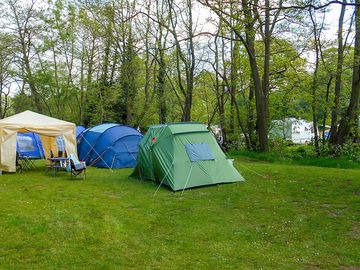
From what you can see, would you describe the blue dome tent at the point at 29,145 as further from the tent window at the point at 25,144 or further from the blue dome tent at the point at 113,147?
the blue dome tent at the point at 113,147

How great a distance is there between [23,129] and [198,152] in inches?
244

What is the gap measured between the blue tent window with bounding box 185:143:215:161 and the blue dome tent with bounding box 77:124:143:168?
4556 mm

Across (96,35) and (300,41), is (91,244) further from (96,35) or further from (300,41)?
(96,35)

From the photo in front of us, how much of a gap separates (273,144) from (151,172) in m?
9.54

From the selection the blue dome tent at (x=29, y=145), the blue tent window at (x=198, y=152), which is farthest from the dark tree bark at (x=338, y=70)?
the blue dome tent at (x=29, y=145)

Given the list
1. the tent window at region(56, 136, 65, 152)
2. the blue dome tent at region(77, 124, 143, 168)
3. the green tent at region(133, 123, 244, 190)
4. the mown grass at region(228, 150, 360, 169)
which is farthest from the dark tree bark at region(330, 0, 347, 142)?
the tent window at region(56, 136, 65, 152)

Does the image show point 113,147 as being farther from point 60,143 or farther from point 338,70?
point 338,70

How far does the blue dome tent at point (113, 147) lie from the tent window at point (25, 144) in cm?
329

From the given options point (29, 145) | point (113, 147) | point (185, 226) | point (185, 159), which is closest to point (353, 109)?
point (185, 159)

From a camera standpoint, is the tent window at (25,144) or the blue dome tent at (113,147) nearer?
the blue dome tent at (113,147)

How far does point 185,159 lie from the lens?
859 cm

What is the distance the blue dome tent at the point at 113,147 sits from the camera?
41.7 feet

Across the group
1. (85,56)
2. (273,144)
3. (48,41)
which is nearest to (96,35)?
(85,56)

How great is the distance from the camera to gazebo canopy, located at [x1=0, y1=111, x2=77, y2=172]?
36.4ft
